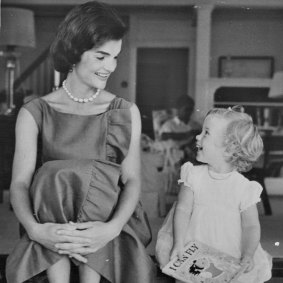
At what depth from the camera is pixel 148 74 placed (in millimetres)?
1879

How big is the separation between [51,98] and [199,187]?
52 cm

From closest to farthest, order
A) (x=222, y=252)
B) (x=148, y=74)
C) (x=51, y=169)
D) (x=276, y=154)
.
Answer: (x=51, y=169) → (x=222, y=252) → (x=148, y=74) → (x=276, y=154)

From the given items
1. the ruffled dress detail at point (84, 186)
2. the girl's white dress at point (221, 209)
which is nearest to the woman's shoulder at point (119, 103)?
the ruffled dress detail at point (84, 186)

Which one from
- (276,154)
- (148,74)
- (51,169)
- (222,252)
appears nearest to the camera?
(51,169)

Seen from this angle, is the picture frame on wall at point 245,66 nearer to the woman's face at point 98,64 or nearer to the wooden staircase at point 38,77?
the woman's face at point 98,64

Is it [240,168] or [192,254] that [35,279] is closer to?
[192,254]

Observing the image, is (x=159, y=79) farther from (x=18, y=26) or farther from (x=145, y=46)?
(x=18, y=26)

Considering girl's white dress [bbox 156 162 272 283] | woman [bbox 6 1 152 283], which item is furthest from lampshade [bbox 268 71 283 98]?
woman [bbox 6 1 152 283]

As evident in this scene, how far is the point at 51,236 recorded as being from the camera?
1.59 metres

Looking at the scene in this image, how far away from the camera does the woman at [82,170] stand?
1616mm

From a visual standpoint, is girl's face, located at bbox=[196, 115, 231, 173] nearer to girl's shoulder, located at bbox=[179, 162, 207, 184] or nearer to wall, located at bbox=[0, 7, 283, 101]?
girl's shoulder, located at bbox=[179, 162, 207, 184]

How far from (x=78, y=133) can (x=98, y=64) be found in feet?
0.70

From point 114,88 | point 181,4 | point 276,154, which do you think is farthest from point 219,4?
point 276,154

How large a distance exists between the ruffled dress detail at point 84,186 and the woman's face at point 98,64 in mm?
91
